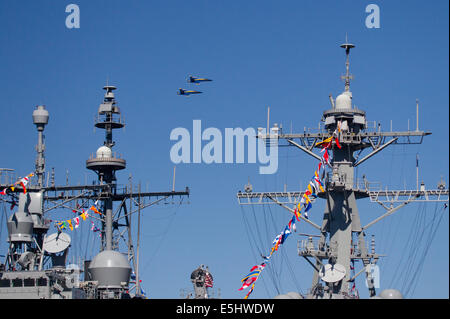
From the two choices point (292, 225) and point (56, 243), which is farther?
point (56, 243)

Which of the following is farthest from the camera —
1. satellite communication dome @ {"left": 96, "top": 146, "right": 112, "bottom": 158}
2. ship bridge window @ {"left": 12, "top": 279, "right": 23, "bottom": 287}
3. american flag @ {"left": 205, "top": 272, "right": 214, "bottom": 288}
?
satellite communication dome @ {"left": 96, "top": 146, "right": 112, "bottom": 158}

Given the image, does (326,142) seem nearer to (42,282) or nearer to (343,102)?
(343,102)

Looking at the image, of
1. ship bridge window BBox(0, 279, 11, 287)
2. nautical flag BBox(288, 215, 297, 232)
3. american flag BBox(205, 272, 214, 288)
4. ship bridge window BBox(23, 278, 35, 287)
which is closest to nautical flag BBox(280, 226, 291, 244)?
nautical flag BBox(288, 215, 297, 232)

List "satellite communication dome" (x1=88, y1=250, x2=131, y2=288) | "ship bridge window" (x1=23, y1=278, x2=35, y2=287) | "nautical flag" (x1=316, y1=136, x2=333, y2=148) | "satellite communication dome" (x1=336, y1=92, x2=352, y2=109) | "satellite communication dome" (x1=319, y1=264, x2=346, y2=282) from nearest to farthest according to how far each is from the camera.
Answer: "satellite communication dome" (x1=319, y1=264, x2=346, y2=282), "satellite communication dome" (x1=88, y1=250, x2=131, y2=288), "nautical flag" (x1=316, y1=136, x2=333, y2=148), "ship bridge window" (x1=23, y1=278, x2=35, y2=287), "satellite communication dome" (x1=336, y1=92, x2=352, y2=109)

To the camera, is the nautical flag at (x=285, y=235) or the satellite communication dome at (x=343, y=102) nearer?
the nautical flag at (x=285, y=235)

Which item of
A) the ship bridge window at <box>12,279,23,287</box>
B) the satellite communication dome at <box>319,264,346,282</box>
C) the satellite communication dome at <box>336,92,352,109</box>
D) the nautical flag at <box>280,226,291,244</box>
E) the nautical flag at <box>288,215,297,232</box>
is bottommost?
the ship bridge window at <box>12,279,23,287</box>

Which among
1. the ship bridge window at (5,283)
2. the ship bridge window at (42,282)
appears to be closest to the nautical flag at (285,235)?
the ship bridge window at (42,282)

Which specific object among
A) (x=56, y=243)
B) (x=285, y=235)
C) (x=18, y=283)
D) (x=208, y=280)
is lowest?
(x=18, y=283)

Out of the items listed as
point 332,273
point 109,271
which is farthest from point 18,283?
point 332,273

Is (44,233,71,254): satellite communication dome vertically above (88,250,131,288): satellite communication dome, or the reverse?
(44,233,71,254): satellite communication dome

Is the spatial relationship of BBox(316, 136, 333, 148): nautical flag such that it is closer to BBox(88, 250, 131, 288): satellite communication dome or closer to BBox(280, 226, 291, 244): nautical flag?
BBox(280, 226, 291, 244): nautical flag

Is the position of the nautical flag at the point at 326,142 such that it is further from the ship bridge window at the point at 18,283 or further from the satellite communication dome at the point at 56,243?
the ship bridge window at the point at 18,283

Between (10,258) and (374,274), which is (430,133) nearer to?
(374,274)
